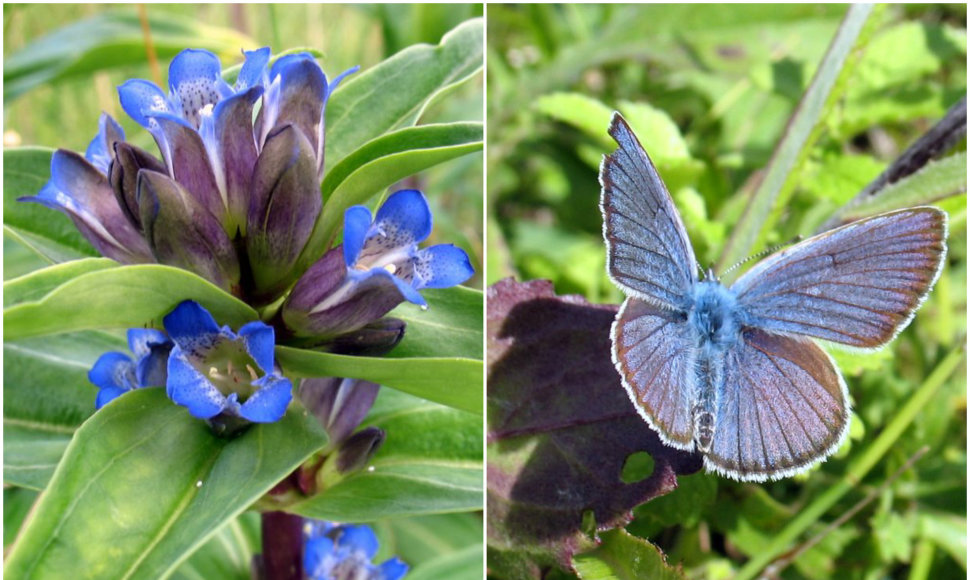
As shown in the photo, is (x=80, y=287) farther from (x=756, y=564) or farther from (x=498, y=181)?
(x=498, y=181)

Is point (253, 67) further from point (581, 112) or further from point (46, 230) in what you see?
point (581, 112)

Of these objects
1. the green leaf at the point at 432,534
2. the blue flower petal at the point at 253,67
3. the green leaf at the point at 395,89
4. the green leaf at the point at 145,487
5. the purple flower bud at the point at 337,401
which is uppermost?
the blue flower petal at the point at 253,67

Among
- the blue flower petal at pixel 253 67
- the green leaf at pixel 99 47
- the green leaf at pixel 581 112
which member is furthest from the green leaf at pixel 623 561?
the green leaf at pixel 99 47

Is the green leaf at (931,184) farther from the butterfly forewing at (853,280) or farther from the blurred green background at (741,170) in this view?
the butterfly forewing at (853,280)

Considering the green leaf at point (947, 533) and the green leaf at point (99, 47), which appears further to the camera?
the green leaf at point (99, 47)

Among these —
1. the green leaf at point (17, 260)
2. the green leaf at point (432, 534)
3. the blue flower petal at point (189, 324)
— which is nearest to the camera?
the blue flower petal at point (189, 324)

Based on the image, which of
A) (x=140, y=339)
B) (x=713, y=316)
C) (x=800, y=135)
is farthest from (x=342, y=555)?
(x=800, y=135)
